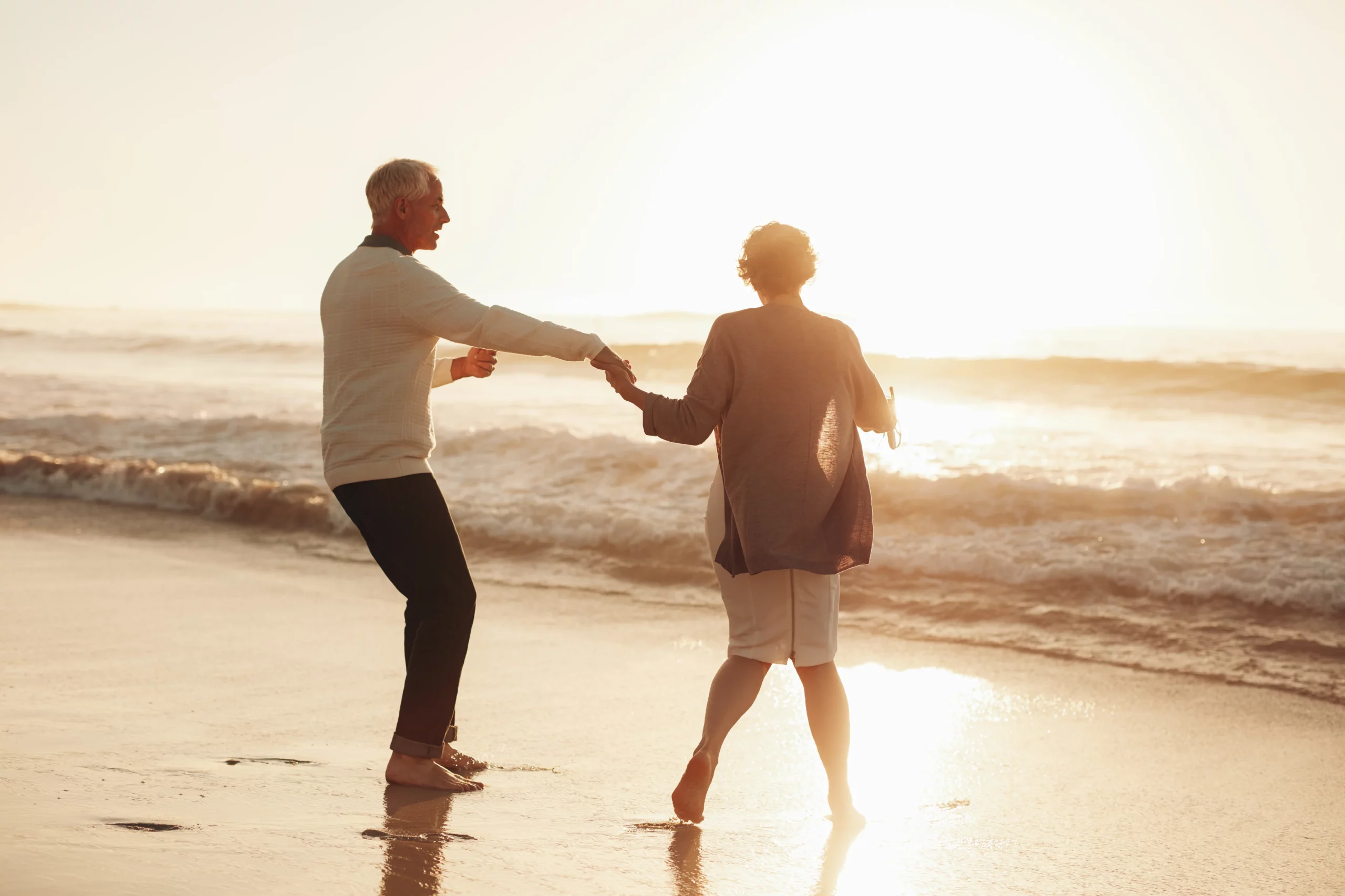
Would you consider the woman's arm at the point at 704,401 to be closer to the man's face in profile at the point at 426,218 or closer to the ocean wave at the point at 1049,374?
the man's face in profile at the point at 426,218

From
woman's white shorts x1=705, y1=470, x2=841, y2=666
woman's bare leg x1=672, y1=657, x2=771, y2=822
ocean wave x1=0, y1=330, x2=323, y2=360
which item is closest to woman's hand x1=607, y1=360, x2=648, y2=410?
woman's white shorts x1=705, y1=470, x2=841, y2=666

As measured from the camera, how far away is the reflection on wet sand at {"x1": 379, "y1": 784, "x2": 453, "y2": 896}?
2748 millimetres

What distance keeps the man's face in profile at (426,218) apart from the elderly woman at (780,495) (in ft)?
2.85

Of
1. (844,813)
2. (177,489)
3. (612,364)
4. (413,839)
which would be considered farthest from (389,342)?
(177,489)

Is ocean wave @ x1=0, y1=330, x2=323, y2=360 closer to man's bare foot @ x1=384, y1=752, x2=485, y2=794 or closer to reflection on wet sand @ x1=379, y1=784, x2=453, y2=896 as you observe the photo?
man's bare foot @ x1=384, y1=752, x2=485, y2=794

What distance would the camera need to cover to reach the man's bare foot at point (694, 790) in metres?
3.31

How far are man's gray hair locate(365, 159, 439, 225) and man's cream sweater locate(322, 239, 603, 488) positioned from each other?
0.14m

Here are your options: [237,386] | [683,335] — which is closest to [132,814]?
[237,386]

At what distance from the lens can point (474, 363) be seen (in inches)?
155

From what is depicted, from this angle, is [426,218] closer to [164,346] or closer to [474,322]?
[474,322]

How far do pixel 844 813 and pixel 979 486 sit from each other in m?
5.78

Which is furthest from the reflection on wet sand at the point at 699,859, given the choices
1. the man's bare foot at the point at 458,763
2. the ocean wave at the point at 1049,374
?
the ocean wave at the point at 1049,374

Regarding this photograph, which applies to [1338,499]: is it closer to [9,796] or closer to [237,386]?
[9,796]

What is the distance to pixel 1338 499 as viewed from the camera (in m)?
8.34
